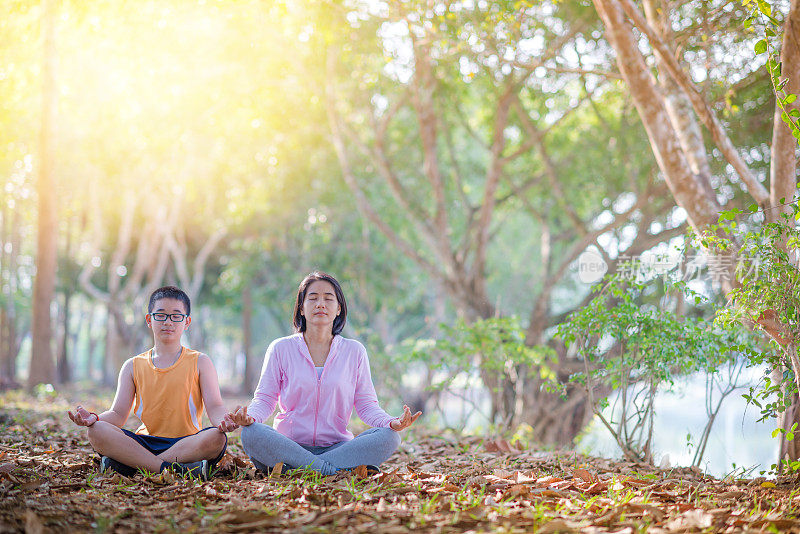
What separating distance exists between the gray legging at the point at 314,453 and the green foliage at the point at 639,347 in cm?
165

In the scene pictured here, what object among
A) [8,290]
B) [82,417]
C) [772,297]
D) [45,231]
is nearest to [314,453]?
[82,417]

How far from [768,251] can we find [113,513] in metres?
3.71

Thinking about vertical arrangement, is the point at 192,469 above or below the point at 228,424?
below

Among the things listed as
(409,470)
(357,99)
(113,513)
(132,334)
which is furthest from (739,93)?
(132,334)

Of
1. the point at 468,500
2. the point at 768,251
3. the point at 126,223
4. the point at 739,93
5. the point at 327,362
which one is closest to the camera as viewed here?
the point at 468,500

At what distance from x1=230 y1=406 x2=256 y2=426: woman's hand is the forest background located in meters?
2.45

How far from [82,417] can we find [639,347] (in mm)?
3732

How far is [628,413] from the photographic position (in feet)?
18.8

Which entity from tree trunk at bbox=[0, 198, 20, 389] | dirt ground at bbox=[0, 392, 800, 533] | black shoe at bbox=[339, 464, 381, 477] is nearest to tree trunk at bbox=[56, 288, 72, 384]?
tree trunk at bbox=[0, 198, 20, 389]

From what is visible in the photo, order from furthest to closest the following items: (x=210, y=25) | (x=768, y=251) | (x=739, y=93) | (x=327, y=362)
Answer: (x=210, y=25), (x=739, y=93), (x=327, y=362), (x=768, y=251)

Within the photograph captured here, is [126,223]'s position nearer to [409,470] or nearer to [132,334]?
[132,334]

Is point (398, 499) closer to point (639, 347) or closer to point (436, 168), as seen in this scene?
point (639, 347)

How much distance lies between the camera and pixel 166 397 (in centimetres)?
433

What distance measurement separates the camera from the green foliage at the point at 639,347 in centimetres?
471
